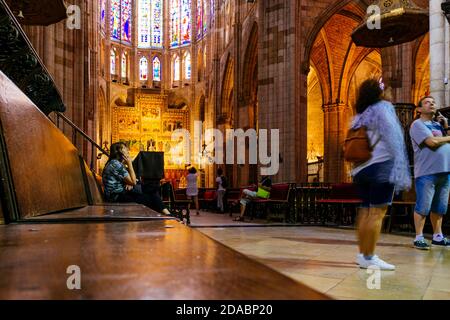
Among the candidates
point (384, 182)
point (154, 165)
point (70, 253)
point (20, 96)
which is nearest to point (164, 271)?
point (70, 253)

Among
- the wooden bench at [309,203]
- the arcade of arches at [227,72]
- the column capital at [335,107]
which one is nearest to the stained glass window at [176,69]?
the arcade of arches at [227,72]

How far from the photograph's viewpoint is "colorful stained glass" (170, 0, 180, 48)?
4075 centimetres

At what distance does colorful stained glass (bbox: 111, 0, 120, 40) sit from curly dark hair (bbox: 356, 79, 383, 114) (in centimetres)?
3791

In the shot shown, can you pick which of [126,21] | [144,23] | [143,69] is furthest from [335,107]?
[126,21]

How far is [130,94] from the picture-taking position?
128ft

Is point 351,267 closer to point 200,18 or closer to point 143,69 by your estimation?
point 200,18

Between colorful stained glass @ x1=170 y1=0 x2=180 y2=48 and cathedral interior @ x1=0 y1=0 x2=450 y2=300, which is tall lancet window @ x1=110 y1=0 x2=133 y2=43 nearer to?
cathedral interior @ x1=0 y1=0 x2=450 y2=300

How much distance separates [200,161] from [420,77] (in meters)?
19.3

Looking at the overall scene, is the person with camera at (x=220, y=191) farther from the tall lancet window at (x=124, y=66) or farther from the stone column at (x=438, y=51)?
the tall lancet window at (x=124, y=66)

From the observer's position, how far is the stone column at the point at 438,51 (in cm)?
823

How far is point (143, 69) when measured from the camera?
40.4 metres

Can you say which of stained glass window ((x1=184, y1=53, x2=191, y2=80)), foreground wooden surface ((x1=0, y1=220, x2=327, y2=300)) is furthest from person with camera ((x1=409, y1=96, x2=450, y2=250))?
stained glass window ((x1=184, y1=53, x2=191, y2=80))

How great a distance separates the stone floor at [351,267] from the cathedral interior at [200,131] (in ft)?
0.08

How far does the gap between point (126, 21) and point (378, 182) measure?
40281 mm
